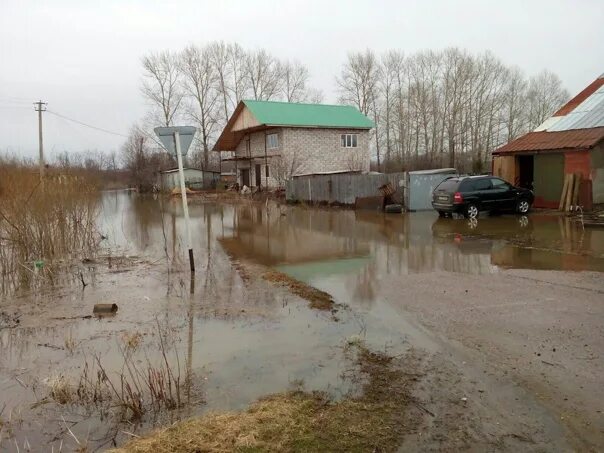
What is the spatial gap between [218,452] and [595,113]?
21590mm

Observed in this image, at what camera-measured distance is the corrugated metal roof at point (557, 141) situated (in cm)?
1859

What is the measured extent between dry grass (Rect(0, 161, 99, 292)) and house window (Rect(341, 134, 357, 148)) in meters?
31.5

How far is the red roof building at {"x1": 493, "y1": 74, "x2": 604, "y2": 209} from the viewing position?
18.6 m

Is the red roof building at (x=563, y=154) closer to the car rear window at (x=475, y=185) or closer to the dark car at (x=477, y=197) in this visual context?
the dark car at (x=477, y=197)

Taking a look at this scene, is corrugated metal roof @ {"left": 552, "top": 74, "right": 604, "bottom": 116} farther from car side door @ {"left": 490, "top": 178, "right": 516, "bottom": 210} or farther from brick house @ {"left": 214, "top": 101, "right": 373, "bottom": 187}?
brick house @ {"left": 214, "top": 101, "right": 373, "bottom": 187}

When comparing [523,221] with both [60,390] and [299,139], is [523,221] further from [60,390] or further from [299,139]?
[299,139]

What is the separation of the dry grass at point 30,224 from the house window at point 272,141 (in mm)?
28248

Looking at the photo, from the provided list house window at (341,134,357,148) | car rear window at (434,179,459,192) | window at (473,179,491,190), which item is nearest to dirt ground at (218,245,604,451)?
car rear window at (434,179,459,192)

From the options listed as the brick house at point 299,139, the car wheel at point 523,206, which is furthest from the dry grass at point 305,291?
the brick house at point 299,139

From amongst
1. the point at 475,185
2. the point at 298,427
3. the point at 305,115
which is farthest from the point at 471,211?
the point at 305,115

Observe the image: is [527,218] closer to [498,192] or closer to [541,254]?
[498,192]

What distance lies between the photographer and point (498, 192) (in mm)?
18516

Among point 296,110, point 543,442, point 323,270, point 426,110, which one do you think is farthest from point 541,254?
point 426,110

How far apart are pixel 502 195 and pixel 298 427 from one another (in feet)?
55.2
